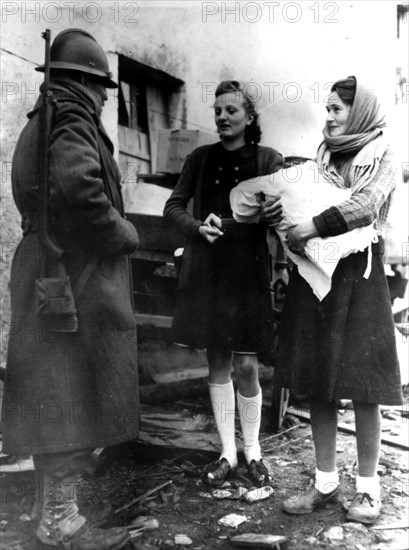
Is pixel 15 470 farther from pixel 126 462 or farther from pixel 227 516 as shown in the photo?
pixel 227 516

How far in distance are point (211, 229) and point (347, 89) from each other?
97cm

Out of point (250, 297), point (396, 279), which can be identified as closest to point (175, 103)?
point (396, 279)

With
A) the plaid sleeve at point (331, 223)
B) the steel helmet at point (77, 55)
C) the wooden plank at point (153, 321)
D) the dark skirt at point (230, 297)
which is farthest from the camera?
the wooden plank at point (153, 321)

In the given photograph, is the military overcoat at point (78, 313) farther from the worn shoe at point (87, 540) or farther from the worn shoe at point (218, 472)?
the worn shoe at point (218, 472)

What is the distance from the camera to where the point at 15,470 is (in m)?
2.98

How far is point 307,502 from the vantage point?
280cm

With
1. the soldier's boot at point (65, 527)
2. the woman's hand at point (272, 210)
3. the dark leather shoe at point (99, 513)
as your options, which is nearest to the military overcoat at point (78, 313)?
the soldier's boot at point (65, 527)

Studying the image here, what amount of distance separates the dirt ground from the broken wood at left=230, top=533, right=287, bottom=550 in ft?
0.12

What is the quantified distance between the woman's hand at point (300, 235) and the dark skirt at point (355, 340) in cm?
21

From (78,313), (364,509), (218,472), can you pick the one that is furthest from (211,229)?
(364,509)

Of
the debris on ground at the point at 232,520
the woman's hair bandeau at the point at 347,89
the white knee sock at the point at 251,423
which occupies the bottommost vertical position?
the debris on ground at the point at 232,520

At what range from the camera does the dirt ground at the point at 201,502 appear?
2.55 metres

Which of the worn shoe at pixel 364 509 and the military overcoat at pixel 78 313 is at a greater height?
the military overcoat at pixel 78 313

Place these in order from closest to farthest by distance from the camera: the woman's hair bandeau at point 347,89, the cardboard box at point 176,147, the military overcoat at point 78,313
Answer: the military overcoat at point 78,313 → the woman's hair bandeau at point 347,89 → the cardboard box at point 176,147
